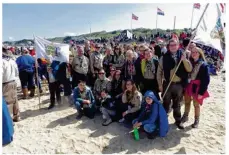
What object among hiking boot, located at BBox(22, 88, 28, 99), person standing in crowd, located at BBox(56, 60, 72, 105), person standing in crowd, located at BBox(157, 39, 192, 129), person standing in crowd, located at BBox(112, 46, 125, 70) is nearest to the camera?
person standing in crowd, located at BBox(157, 39, 192, 129)

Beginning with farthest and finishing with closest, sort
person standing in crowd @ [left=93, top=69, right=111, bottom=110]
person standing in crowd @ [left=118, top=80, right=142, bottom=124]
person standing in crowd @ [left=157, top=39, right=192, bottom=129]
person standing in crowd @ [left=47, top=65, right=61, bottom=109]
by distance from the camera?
1. person standing in crowd @ [left=47, top=65, right=61, bottom=109]
2. person standing in crowd @ [left=93, top=69, right=111, bottom=110]
3. person standing in crowd @ [left=118, top=80, right=142, bottom=124]
4. person standing in crowd @ [left=157, top=39, right=192, bottom=129]

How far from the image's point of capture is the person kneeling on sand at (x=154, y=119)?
5.16 meters

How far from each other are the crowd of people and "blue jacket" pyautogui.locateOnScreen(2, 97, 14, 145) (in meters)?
0.98

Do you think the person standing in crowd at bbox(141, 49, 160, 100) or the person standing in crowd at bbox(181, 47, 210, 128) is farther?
the person standing in crowd at bbox(141, 49, 160, 100)

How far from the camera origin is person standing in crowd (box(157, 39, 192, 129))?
16.7 ft

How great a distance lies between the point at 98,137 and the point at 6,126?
2.05m

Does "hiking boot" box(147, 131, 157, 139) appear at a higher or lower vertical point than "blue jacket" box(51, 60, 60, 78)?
lower

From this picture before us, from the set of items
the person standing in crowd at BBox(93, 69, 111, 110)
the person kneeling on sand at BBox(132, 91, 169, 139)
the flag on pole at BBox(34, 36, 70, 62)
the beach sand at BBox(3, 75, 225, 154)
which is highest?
the flag on pole at BBox(34, 36, 70, 62)

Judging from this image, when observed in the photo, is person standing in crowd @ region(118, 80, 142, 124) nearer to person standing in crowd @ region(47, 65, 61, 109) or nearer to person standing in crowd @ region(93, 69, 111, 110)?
person standing in crowd @ region(93, 69, 111, 110)

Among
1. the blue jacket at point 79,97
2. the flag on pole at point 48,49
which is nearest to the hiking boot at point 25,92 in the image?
the flag on pole at point 48,49

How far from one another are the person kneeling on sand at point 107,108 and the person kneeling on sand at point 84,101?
12.8 inches

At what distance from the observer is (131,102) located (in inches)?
229

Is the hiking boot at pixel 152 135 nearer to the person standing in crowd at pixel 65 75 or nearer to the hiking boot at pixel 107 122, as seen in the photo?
the hiking boot at pixel 107 122

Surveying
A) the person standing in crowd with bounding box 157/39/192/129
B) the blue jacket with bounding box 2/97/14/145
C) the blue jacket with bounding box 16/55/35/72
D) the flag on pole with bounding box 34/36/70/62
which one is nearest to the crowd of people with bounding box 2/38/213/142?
the person standing in crowd with bounding box 157/39/192/129
